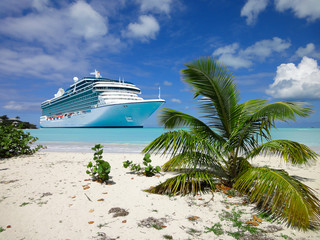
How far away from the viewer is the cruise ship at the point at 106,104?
39.5m

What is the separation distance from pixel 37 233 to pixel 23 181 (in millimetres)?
2551

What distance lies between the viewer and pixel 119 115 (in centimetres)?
4050

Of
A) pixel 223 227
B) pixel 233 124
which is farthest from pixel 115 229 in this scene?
pixel 233 124

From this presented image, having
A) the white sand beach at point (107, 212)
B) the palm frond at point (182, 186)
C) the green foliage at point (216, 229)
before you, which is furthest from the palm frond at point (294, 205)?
the palm frond at point (182, 186)

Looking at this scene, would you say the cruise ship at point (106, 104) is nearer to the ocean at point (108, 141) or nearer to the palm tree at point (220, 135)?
the ocean at point (108, 141)

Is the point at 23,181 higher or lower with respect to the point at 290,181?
lower

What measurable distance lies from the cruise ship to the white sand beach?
34.4 m

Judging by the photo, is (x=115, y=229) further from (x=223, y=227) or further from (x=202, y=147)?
(x=202, y=147)

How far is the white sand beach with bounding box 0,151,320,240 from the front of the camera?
7.41 feet

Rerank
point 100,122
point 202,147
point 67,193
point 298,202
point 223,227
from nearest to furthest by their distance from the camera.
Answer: point 298,202, point 223,227, point 202,147, point 67,193, point 100,122

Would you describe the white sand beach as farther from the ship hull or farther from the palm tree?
the ship hull

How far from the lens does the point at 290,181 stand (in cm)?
254

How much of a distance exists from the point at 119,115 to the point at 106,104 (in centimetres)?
358

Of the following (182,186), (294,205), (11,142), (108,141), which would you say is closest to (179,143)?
(182,186)
